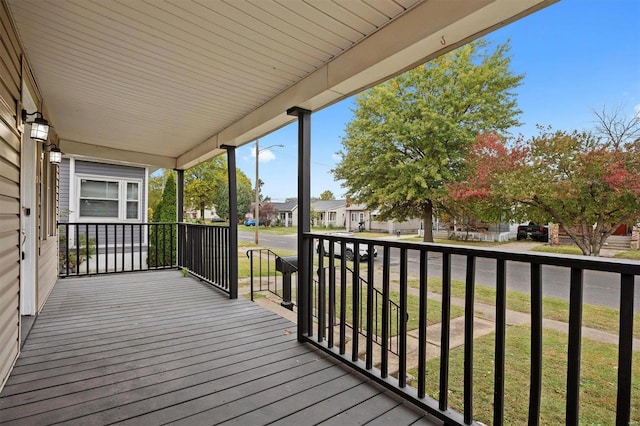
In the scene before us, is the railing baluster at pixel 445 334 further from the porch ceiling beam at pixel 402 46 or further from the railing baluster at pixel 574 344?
the porch ceiling beam at pixel 402 46

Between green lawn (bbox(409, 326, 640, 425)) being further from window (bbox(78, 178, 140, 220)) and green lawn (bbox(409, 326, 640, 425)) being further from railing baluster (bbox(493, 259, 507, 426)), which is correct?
window (bbox(78, 178, 140, 220))

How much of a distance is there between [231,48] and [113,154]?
4.39 m

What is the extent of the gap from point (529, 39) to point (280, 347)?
3.63 meters

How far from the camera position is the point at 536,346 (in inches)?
52.9

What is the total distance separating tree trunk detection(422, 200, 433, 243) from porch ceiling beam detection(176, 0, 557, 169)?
106 centimetres

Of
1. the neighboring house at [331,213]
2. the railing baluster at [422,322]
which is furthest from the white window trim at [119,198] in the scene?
the railing baluster at [422,322]

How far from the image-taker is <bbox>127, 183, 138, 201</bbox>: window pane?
8117 millimetres

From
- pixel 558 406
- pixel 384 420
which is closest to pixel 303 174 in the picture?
pixel 384 420

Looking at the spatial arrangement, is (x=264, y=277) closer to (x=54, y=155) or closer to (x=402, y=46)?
(x=54, y=155)

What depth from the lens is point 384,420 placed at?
66.6 inches

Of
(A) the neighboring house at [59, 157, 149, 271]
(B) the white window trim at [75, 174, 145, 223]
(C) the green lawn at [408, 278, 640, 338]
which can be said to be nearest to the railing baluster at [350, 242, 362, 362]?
(C) the green lawn at [408, 278, 640, 338]

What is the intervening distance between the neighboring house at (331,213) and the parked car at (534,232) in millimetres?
1630

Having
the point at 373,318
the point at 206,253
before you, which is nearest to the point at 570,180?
the point at 373,318

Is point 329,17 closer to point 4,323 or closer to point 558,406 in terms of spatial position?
point 4,323
